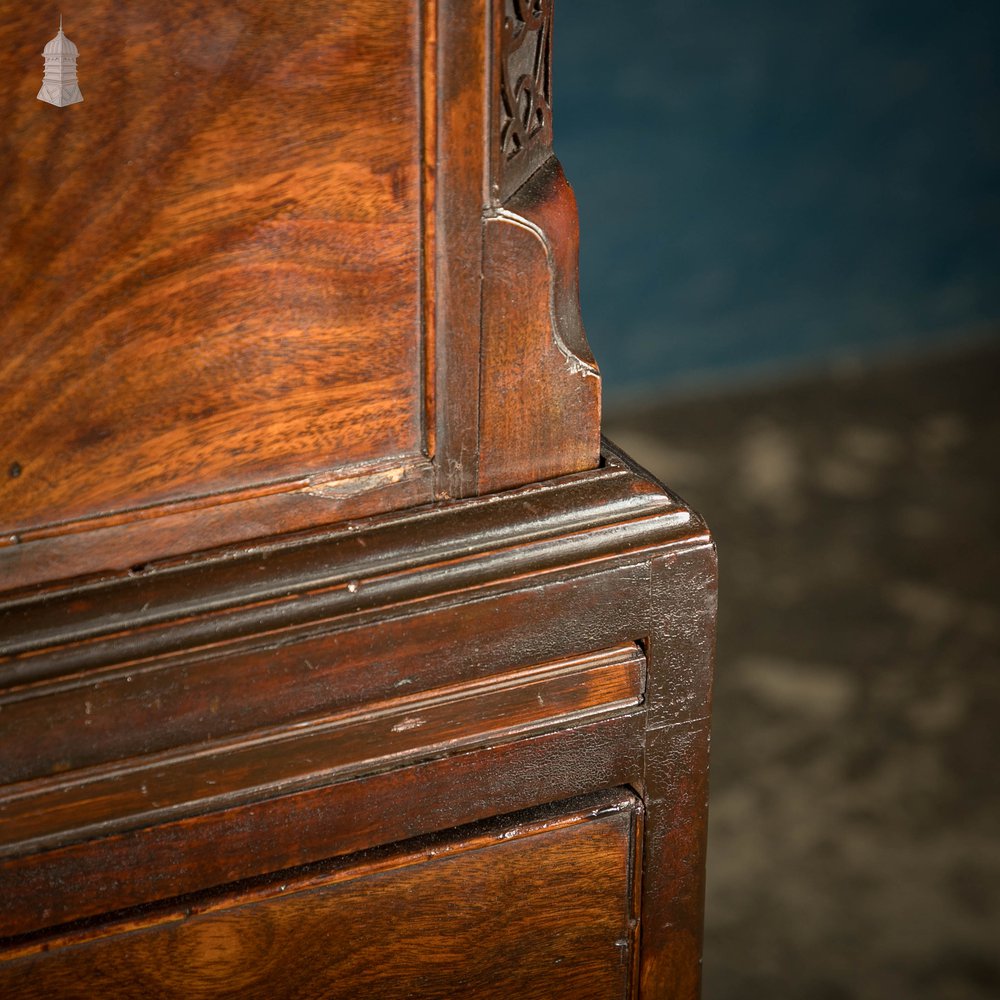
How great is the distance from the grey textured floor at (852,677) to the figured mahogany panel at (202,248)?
58.5 inches

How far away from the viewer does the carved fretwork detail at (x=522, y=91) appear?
938 mm

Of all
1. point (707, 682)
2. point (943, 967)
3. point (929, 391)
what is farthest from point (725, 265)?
point (707, 682)

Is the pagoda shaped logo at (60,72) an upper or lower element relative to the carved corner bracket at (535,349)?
upper

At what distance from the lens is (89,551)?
98cm

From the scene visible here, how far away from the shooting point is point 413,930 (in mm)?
1108

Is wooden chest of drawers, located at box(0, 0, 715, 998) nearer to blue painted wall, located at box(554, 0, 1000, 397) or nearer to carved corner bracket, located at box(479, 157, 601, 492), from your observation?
carved corner bracket, located at box(479, 157, 601, 492)

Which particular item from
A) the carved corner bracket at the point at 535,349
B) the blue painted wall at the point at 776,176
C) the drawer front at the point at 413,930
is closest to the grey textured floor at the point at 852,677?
the blue painted wall at the point at 776,176

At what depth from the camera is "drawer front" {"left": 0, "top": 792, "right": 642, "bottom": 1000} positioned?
1.02m

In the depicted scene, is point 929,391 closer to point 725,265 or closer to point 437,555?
point 725,265

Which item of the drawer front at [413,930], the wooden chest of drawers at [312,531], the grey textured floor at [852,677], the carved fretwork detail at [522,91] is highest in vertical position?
the carved fretwork detail at [522,91]

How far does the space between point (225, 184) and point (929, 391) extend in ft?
10.9

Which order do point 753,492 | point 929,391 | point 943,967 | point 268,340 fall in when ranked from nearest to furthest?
point 268,340 → point 943,967 → point 753,492 → point 929,391

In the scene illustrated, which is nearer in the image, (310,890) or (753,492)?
(310,890)

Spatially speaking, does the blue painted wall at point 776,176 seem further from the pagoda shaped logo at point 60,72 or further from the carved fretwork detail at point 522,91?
the pagoda shaped logo at point 60,72
